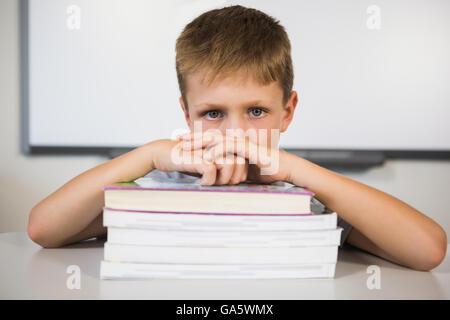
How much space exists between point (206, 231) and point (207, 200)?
3cm

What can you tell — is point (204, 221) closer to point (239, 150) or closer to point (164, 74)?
point (239, 150)

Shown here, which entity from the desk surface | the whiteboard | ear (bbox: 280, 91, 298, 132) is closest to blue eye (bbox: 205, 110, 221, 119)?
ear (bbox: 280, 91, 298, 132)

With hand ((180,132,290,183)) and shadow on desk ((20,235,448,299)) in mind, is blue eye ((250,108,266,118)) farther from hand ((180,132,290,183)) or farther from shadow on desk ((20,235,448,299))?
shadow on desk ((20,235,448,299))

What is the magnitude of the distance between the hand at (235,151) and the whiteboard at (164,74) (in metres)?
1.59

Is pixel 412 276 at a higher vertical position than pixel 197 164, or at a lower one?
lower

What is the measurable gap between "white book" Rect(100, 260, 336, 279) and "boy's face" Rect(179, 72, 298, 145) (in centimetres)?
37

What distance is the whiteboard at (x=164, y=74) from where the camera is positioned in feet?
7.25

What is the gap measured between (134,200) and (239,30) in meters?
0.54

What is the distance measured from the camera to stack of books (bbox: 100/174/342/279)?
49 centimetres

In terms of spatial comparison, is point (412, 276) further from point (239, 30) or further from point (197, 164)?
point (239, 30)

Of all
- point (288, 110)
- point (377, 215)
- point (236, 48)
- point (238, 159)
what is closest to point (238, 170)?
point (238, 159)

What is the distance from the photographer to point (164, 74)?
7.27ft
